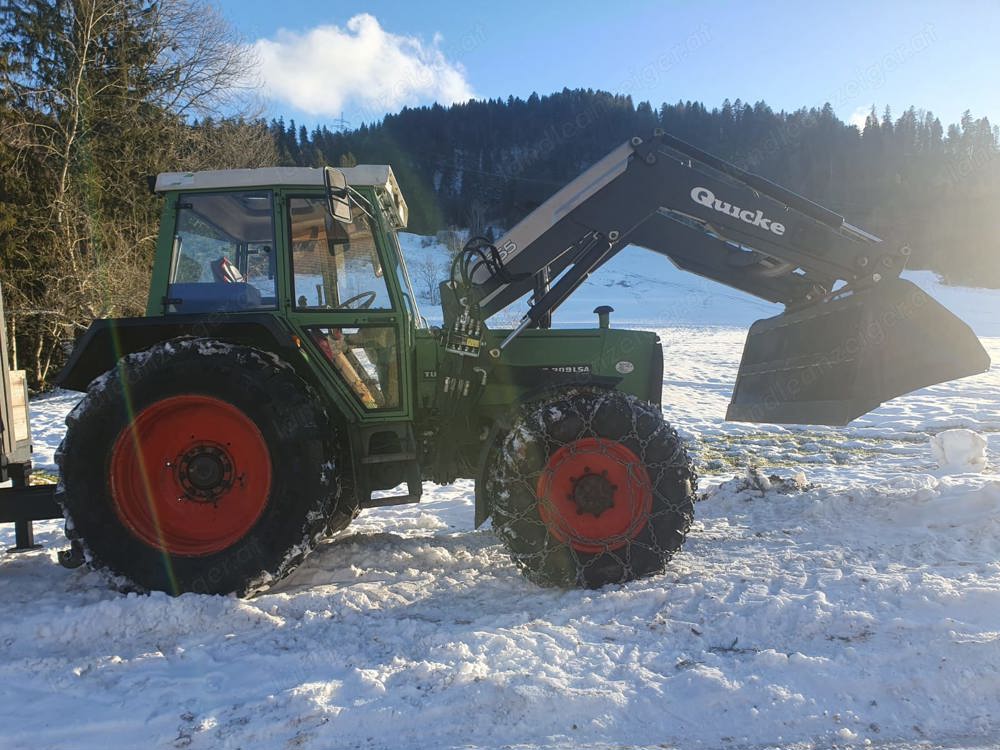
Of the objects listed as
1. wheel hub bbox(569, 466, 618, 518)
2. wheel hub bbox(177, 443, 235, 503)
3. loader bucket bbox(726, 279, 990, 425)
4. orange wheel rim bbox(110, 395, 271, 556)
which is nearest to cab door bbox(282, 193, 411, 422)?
orange wheel rim bbox(110, 395, 271, 556)

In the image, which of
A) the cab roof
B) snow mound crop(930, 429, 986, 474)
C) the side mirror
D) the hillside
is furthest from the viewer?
the hillside

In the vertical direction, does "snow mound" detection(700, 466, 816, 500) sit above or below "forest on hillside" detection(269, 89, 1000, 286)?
below

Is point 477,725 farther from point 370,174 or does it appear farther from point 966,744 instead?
point 370,174

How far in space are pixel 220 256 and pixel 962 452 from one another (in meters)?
5.81

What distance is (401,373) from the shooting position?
3.53 metres

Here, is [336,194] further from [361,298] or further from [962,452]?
[962,452]

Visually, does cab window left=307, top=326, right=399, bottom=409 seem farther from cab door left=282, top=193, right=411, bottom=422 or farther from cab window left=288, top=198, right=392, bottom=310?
cab window left=288, top=198, right=392, bottom=310

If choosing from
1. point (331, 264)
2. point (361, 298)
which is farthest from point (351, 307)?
point (331, 264)

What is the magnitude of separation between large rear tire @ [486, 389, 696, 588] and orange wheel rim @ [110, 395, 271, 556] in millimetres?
1289

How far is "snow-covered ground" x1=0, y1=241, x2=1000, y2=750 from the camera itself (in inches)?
83.2

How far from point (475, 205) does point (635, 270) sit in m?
14.5

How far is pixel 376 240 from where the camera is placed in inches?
Result: 142

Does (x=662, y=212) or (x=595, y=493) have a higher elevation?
(x=662, y=212)

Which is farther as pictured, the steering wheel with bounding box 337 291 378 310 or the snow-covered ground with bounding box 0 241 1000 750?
the steering wheel with bounding box 337 291 378 310
